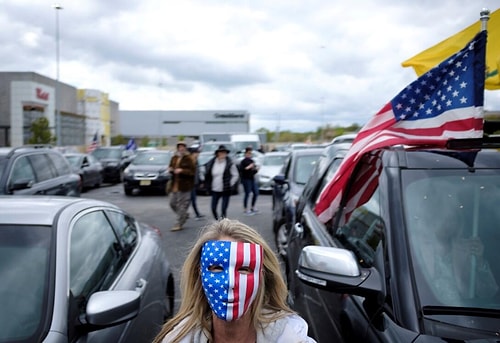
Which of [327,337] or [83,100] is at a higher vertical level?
[83,100]

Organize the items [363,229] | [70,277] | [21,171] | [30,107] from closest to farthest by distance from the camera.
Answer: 1. [70,277]
2. [363,229]
3. [21,171]
4. [30,107]

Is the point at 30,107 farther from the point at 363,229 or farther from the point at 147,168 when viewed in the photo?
the point at 363,229

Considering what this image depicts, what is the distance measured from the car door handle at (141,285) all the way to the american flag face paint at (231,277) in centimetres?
164

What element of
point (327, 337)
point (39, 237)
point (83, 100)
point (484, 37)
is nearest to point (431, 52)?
point (484, 37)

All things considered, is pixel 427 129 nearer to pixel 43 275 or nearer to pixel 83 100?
pixel 43 275

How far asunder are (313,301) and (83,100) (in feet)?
180

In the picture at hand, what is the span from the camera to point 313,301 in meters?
2.89

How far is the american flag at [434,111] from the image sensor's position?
2.53 metres

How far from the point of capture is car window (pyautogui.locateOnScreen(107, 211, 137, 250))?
3.64 m

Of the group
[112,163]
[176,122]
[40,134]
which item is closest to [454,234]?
[112,163]

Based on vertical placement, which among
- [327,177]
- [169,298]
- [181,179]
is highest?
[327,177]

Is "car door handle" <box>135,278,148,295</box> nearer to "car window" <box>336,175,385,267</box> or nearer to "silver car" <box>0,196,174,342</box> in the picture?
"silver car" <box>0,196,174,342</box>

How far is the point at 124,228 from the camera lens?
3.86m

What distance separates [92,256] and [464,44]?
321 cm
